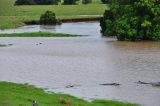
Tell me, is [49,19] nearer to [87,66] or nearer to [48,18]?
[48,18]

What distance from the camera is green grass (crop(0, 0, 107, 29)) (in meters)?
90.8

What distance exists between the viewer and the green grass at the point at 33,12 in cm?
9075

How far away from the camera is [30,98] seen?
27703 mm

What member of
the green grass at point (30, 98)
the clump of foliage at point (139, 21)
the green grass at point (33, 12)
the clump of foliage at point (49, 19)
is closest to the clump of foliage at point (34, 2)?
the green grass at point (33, 12)

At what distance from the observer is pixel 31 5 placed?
385 feet

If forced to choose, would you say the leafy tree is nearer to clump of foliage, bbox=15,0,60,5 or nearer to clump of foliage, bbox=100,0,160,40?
clump of foliage, bbox=100,0,160,40

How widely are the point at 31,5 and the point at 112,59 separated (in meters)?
69.9

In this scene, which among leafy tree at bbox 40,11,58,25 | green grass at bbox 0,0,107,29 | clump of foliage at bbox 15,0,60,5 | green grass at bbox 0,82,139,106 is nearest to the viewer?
green grass at bbox 0,82,139,106

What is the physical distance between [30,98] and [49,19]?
6313 centimetres

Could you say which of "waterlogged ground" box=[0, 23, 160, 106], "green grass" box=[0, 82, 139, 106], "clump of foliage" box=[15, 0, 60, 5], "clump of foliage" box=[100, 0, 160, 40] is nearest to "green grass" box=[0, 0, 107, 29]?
"clump of foliage" box=[15, 0, 60, 5]

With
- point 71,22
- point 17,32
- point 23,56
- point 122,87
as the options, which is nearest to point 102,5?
point 71,22

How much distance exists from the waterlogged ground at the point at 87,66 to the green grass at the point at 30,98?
2.17 metres

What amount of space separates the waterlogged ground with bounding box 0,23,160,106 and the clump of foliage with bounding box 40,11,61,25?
22.5 meters

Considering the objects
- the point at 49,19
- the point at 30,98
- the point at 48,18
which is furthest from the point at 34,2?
the point at 30,98
